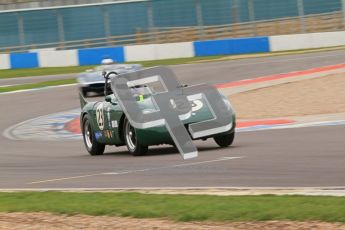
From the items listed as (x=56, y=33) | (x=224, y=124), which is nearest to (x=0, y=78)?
(x=56, y=33)

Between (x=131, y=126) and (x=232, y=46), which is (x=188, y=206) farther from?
(x=232, y=46)

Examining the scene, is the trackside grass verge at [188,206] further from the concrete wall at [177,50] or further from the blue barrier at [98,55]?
the concrete wall at [177,50]

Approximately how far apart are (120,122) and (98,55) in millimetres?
29643

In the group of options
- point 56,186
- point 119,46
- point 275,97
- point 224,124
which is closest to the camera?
point 56,186

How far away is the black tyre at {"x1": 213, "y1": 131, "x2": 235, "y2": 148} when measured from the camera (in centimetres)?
1363

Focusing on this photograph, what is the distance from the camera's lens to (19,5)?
158ft

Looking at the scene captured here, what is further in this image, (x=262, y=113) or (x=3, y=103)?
(x=3, y=103)

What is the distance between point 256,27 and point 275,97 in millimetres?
20645

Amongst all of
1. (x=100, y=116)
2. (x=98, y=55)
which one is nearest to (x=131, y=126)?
(x=100, y=116)

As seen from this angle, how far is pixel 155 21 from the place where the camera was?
4416 cm

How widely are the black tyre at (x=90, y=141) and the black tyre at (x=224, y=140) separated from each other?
2.11m

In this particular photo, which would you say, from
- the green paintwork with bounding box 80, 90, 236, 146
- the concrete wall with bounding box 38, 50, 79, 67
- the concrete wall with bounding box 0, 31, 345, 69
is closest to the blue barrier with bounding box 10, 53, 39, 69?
the concrete wall with bounding box 0, 31, 345, 69

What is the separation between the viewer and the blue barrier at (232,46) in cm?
4266

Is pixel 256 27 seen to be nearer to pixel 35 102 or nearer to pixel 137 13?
pixel 137 13
